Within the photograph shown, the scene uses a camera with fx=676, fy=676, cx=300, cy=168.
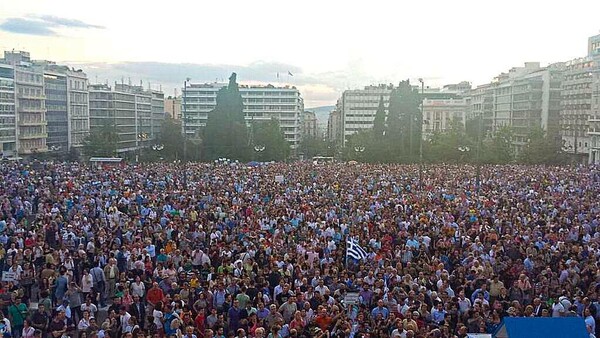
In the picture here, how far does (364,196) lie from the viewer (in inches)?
1009

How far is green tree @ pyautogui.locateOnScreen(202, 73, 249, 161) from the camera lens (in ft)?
203

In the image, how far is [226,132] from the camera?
61.9 m

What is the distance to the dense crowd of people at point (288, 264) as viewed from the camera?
34.4 ft

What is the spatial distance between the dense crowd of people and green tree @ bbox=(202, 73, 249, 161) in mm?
36105

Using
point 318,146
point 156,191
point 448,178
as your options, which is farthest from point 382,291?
point 318,146

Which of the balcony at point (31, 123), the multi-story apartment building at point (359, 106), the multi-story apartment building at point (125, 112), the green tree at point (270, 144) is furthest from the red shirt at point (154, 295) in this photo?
the multi-story apartment building at point (359, 106)

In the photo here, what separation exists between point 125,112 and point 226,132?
273 feet

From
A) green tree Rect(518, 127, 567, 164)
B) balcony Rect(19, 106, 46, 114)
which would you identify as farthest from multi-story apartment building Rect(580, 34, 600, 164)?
balcony Rect(19, 106, 46, 114)

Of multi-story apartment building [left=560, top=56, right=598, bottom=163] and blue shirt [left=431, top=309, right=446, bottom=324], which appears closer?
blue shirt [left=431, top=309, right=446, bottom=324]

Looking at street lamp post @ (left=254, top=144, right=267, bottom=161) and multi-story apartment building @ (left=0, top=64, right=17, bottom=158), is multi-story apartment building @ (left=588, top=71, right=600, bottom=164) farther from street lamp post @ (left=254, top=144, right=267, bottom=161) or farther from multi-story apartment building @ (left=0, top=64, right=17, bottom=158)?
multi-story apartment building @ (left=0, top=64, right=17, bottom=158)

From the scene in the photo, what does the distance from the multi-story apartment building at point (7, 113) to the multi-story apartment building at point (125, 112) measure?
2694 centimetres

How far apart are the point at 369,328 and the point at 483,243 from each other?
24.1 ft

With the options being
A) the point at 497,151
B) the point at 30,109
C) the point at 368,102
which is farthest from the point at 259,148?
the point at 368,102

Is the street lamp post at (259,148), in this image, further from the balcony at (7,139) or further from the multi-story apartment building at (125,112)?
the multi-story apartment building at (125,112)
